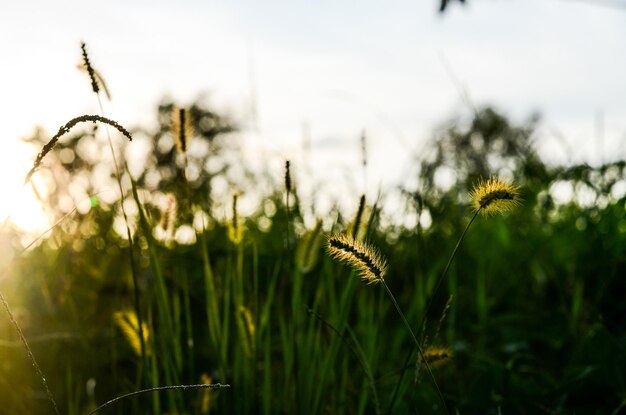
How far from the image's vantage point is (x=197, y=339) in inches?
112

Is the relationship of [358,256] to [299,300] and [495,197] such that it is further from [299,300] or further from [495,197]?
[299,300]

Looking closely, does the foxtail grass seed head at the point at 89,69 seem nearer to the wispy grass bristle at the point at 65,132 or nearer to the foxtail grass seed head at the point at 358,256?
the wispy grass bristle at the point at 65,132

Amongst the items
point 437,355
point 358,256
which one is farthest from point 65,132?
point 437,355

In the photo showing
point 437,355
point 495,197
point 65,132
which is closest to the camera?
point 65,132

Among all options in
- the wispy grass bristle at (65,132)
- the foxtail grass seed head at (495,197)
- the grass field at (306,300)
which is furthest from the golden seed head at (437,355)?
the wispy grass bristle at (65,132)

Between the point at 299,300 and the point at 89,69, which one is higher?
the point at 89,69

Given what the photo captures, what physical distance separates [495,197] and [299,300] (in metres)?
0.76

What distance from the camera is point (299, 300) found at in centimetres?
179

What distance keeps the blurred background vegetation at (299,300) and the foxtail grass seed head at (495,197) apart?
29cm

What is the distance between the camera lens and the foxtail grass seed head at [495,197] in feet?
3.76

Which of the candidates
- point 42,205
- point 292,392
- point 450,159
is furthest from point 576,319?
point 42,205

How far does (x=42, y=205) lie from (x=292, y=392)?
0.83m

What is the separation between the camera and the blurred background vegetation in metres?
1.72

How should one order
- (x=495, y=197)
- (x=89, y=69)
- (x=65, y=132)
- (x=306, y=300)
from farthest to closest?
(x=306, y=300) < (x=89, y=69) < (x=495, y=197) < (x=65, y=132)
